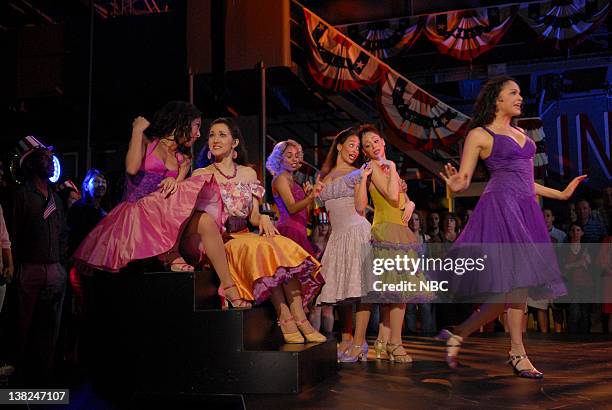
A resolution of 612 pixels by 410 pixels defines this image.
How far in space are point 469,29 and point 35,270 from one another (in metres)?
7.74

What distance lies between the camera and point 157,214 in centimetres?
374

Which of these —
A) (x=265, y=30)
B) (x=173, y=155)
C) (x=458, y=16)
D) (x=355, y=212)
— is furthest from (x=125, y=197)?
(x=458, y=16)

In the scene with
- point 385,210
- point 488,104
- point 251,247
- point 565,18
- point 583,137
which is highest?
point 565,18

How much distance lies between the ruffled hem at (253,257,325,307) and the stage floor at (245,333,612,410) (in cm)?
58

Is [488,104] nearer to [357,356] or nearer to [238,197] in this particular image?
[238,197]

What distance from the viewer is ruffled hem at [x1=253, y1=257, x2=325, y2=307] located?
12.6 feet

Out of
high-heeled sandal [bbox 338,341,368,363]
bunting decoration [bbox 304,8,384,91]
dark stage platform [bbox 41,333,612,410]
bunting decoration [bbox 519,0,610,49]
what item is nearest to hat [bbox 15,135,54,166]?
dark stage platform [bbox 41,333,612,410]

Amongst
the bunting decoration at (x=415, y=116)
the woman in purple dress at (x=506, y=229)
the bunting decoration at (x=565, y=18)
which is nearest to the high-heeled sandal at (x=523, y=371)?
the woman in purple dress at (x=506, y=229)

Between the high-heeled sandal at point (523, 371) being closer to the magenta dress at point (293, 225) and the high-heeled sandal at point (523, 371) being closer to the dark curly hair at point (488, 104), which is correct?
the dark curly hair at point (488, 104)

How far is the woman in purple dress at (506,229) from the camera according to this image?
12.3 feet

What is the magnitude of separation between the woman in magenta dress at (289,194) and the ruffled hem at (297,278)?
0.85 m

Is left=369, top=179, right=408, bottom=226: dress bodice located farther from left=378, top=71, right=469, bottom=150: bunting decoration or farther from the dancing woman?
left=378, top=71, right=469, bottom=150: bunting decoration

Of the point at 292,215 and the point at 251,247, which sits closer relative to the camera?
the point at 251,247

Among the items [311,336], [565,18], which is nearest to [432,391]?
[311,336]
